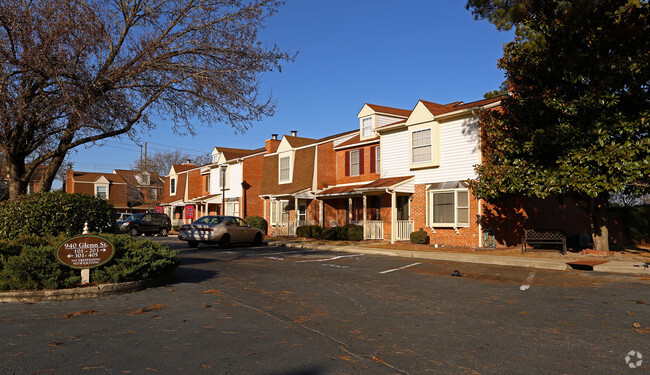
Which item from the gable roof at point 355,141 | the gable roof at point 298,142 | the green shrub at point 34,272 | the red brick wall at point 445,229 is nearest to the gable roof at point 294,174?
the gable roof at point 298,142

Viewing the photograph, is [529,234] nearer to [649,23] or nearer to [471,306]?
[649,23]

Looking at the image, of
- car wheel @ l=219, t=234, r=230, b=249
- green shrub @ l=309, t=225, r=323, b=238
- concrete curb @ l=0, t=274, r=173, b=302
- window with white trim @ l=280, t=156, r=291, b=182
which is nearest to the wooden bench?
green shrub @ l=309, t=225, r=323, b=238

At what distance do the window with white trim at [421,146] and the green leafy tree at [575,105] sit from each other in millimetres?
4858

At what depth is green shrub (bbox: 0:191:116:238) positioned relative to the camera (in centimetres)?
1070

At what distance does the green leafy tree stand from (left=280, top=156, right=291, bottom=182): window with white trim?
17310 millimetres

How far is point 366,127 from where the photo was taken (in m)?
27.9

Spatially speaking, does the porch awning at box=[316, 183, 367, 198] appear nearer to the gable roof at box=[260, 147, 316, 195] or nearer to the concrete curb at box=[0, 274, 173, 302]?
the gable roof at box=[260, 147, 316, 195]

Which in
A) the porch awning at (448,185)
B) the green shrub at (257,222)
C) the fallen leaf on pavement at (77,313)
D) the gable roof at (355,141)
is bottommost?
the fallen leaf on pavement at (77,313)

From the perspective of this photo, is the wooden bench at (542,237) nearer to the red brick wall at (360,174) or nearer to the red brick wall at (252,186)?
the red brick wall at (360,174)

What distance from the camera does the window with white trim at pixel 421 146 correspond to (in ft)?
74.4

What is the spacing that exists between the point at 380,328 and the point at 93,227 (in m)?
7.90

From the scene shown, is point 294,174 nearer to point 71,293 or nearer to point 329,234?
point 329,234

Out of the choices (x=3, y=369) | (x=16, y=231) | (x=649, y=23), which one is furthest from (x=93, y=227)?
(x=649, y=23)

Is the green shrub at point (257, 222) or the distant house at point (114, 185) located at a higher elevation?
the distant house at point (114, 185)
